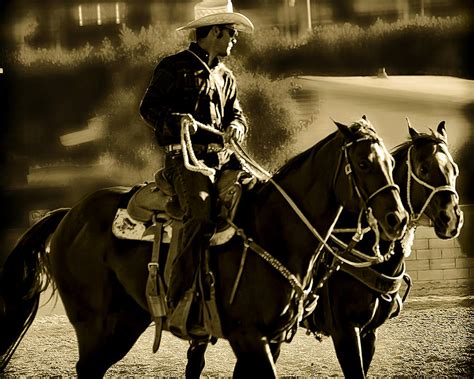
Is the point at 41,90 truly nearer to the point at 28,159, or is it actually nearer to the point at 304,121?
the point at 28,159

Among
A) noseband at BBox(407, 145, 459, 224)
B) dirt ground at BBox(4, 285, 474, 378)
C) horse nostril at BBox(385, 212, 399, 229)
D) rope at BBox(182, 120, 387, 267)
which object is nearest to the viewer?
horse nostril at BBox(385, 212, 399, 229)

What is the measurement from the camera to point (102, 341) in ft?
18.9

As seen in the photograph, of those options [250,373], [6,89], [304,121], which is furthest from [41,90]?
[250,373]

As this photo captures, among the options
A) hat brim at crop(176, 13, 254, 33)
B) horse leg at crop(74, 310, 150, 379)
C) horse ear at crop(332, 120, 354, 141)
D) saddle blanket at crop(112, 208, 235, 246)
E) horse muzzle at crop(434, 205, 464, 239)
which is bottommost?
horse leg at crop(74, 310, 150, 379)

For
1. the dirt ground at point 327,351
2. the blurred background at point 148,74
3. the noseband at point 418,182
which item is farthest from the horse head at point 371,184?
the blurred background at point 148,74

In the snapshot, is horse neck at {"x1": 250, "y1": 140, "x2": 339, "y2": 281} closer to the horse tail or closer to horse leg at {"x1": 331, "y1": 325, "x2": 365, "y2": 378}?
horse leg at {"x1": 331, "y1": 325, "x2": 365, "y2": 378}

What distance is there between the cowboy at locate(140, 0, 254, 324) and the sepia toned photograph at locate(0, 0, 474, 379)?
1 centimetres

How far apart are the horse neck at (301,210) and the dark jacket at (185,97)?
59 centimetres

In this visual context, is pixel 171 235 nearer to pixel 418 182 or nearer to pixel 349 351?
pixel 349 351

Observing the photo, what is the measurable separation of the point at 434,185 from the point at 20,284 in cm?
269

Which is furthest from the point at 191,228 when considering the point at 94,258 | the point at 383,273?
the point at 383,273

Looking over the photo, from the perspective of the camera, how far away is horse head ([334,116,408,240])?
A: 4738 mm

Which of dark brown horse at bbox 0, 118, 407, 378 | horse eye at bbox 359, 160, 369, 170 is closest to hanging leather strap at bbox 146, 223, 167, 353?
dark brown horse at bbox 0, 118, 407, 378

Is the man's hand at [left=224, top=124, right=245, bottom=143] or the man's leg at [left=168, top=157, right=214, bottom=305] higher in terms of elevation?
the man's hand at [left=224, top=124, right=245, bottom=143]
